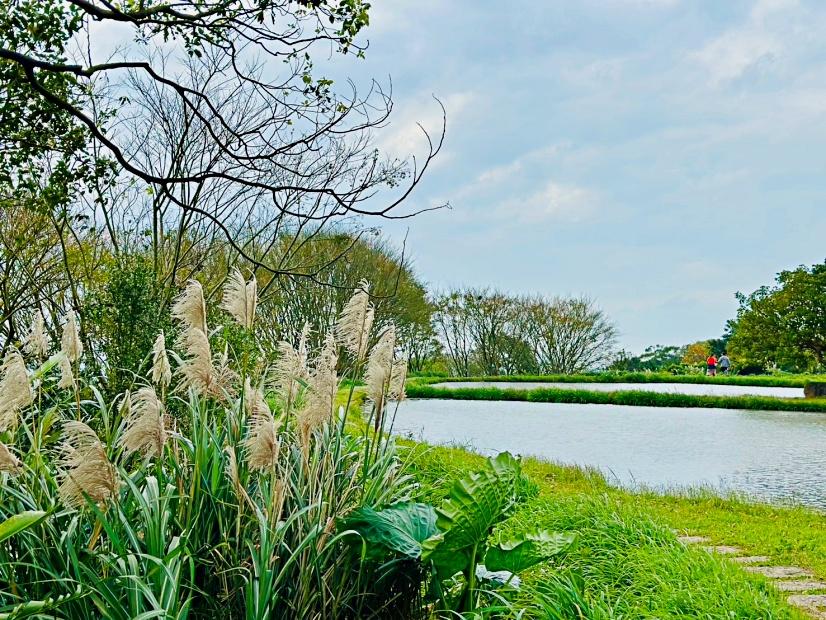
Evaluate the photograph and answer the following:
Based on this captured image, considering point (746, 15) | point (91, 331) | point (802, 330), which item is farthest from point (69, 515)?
point (802, 330)

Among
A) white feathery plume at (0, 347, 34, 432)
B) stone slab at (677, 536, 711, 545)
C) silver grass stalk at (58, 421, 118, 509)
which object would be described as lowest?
stone slab at (677, 536, 711, 545)

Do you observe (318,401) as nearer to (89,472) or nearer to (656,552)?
(89,472)

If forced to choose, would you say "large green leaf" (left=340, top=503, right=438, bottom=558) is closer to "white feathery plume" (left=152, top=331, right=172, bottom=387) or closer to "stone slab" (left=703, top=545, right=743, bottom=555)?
"white feathery plume" (left=152, top=331, right=172, bottom=387)

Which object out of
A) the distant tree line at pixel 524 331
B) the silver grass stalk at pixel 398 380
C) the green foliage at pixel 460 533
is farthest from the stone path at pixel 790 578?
the distant tree line at pixel 524 331

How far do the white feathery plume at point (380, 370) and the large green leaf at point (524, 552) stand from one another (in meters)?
0.62

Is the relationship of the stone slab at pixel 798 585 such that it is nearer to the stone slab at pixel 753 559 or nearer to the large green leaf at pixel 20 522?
the stone slab at pixel 753 559

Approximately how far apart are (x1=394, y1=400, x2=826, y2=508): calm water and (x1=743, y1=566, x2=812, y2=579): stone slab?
266cm

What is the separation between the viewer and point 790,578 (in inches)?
141

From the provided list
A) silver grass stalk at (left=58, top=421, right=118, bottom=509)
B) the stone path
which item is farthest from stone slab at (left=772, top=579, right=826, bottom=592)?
silver grass stalk at (left=58, top=421, right=118, bottom=509)

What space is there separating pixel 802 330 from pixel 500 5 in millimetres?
18683

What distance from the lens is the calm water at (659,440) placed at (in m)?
7.20

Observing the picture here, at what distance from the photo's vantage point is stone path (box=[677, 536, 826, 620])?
314cm

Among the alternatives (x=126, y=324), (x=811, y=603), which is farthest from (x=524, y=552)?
(x=126, y=324)

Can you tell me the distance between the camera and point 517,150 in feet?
32.2
